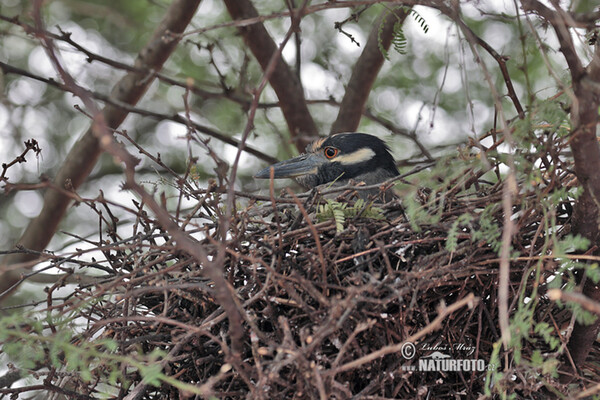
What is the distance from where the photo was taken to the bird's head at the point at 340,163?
3229 mm

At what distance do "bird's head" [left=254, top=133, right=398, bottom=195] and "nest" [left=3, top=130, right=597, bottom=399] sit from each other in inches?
40.6

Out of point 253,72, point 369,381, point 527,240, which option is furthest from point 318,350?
point 253,72

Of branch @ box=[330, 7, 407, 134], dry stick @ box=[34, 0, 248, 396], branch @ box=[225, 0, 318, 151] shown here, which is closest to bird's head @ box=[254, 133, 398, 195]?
branch @ box=[225, 0, 318, 151]

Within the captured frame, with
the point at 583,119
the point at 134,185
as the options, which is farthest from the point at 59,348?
the point at 583,119

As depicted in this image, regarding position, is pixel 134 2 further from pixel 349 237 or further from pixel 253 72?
pixel 349 237

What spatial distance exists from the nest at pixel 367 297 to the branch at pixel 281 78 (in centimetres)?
150

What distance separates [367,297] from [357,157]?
158cm

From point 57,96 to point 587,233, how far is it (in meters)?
3.77

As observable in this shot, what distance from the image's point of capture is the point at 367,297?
67.9 inches

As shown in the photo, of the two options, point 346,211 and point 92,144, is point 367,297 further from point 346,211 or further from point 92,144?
point 92,144

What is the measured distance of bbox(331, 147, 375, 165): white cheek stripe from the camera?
3238 millimetres

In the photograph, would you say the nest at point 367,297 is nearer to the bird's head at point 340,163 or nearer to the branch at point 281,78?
the bird's head at point 340,163

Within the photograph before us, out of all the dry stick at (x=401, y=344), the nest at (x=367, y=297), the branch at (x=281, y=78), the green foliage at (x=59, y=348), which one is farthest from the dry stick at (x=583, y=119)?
the branch at (x=281, y=78)

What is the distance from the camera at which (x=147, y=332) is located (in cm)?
213
